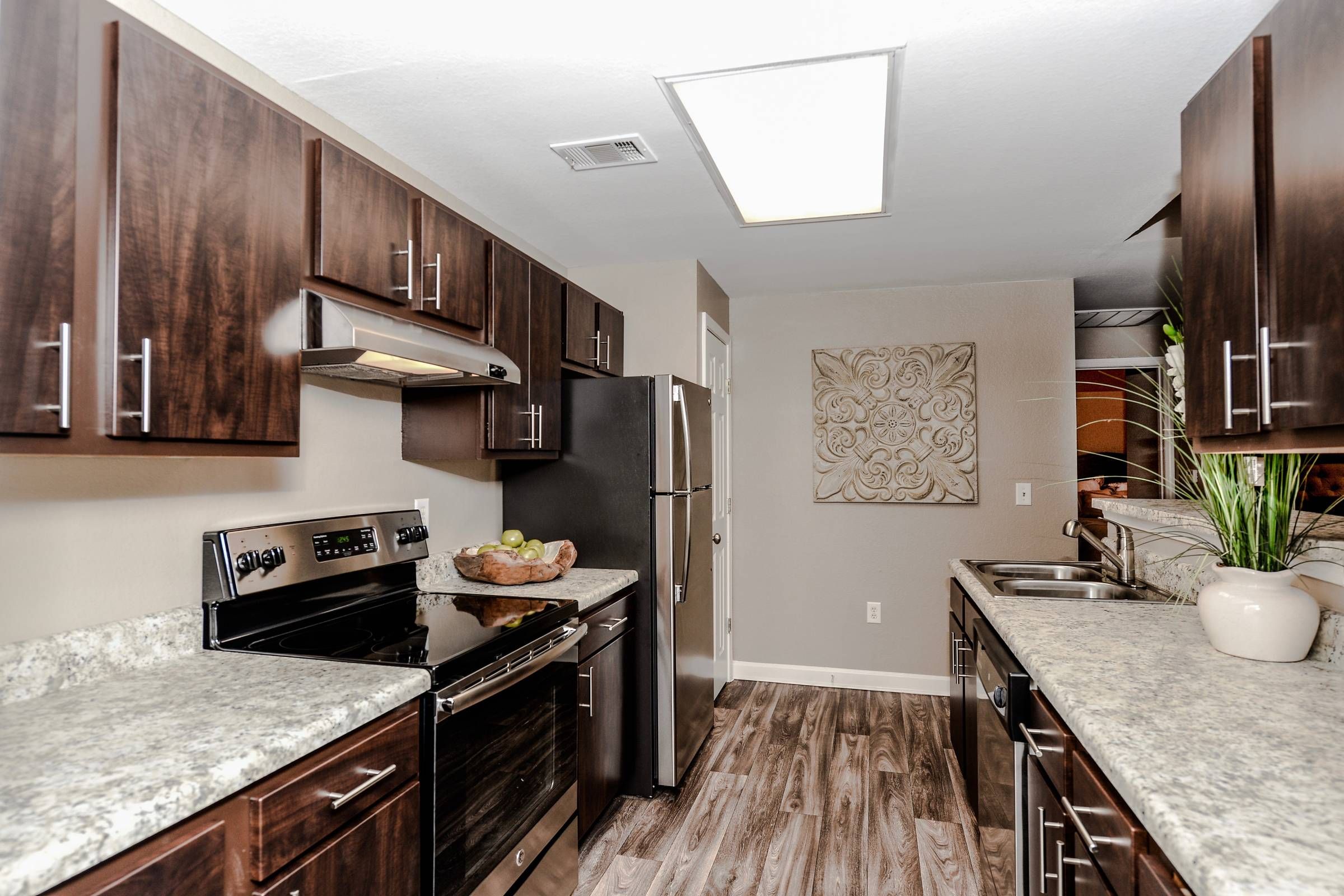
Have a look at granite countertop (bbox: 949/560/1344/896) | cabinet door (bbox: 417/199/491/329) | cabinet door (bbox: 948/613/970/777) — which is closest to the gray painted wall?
cabinet door (bbox: 948/613/970/777)

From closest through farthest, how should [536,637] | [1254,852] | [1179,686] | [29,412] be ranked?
[1254,852]
[29,412]
[1179,686]
[536,637]

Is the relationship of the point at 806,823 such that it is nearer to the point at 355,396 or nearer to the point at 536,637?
the point at 536,637

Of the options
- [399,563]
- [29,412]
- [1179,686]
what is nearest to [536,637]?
[399,563]

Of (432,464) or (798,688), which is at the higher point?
(432,464)

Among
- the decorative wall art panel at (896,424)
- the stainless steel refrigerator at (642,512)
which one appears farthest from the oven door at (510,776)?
the decorative wall art panel at (896,424)

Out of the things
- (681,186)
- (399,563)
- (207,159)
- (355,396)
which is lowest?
(399,563)

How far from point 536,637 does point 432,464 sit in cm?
98

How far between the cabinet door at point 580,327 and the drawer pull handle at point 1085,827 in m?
2.23

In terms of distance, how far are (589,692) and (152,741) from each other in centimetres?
144

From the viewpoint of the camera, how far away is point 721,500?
4.24m

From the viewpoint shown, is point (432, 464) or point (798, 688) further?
point (798, 688)

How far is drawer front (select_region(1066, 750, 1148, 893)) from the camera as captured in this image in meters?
1.07

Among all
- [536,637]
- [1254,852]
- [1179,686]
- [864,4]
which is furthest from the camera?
[536,637]

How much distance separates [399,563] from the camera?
7.85 ft
